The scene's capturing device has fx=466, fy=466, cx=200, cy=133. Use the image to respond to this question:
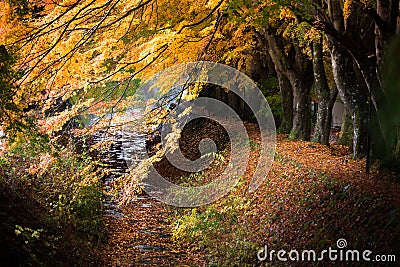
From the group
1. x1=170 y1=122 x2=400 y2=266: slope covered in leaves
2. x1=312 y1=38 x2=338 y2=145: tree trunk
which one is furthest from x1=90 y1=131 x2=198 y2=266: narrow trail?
x1=312 y1=38 x2=338 y2=145: tree trunk

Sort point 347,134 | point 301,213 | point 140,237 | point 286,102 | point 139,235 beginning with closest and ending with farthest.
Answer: point 301,213, point 140,237, point 139,235, point 347,134, point 286,102

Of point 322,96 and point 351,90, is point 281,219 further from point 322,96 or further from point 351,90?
point 322,96

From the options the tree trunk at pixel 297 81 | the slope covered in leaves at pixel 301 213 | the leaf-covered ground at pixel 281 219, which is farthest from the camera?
the tree trunk at pixel 297 81

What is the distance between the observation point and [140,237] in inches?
470

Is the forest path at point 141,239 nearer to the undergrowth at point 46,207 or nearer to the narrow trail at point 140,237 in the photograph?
the narrow trail at point 140,237

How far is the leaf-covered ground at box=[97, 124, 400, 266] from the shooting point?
7.48m

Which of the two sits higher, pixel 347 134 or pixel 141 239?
pixel 347 134

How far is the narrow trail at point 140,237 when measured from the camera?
10219 millimetres

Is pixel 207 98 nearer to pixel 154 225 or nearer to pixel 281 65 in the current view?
pixel 281 65

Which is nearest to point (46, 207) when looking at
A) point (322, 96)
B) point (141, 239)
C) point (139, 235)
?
point (141, 239)

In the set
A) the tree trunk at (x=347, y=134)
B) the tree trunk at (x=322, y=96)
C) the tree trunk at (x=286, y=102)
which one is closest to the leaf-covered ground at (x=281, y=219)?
the tree trunk at (x=322, y=96)

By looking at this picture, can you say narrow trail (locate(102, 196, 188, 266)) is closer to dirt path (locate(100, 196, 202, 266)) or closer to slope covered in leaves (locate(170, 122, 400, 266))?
dirt path (locate(100, 196, 202, 266))

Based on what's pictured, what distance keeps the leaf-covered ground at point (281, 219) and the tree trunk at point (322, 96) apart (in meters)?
0.61

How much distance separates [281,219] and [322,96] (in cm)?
539
